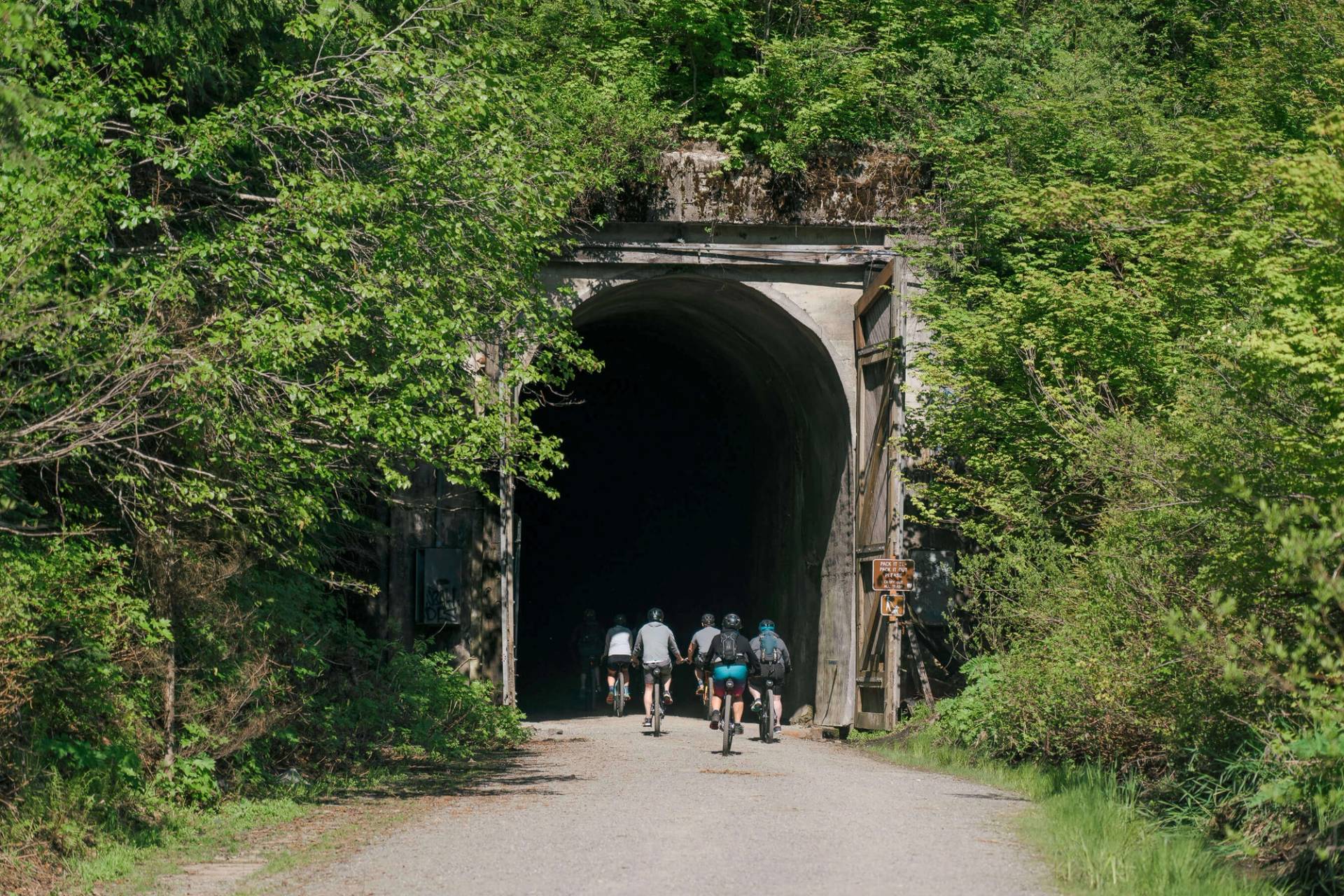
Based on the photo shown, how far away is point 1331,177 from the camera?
832cm

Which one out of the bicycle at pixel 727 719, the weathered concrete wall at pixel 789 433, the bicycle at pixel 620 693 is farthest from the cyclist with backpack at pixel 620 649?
the bicycle at pixel 727 719

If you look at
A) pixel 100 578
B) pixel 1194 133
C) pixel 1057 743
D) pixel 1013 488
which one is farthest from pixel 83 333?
pixel 1194 133

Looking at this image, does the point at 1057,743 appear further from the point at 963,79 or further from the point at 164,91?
the point at 963,79

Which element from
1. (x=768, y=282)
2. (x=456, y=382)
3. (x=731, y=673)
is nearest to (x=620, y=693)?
(x=731, y=673)

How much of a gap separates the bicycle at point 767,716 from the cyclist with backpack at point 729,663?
102cm

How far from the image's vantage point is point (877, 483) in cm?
2014

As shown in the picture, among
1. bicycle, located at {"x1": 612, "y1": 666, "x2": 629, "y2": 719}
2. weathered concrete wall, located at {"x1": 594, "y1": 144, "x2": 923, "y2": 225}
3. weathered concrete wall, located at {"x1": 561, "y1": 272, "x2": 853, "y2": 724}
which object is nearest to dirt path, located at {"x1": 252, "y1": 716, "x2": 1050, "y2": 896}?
weathered concrete wall, located at {"x1": 561, "y1": 272, "x2": 853, "y2": 724}

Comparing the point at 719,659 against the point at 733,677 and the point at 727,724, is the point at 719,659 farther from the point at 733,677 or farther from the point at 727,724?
the point at 727,724

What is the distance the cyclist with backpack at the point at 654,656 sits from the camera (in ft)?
62.1

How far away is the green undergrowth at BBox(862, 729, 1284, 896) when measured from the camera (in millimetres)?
8078

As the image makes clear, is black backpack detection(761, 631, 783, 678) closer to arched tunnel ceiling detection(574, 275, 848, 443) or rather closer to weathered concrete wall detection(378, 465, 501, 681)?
weathered concrete wall detection(378, 465, 501, 681)

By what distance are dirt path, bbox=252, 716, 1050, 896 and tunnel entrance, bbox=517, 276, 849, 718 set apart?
18.4 ft

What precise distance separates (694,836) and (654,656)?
30.8 ft

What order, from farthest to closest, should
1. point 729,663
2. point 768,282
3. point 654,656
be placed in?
point 768,282 < point 654,656 < point 729,663
